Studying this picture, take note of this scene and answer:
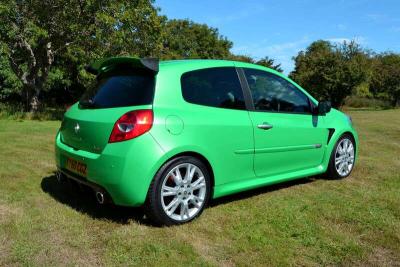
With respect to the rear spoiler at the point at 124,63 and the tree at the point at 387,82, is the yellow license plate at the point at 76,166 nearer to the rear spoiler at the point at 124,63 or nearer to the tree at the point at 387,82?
the rear spoiler at the point at 124,63

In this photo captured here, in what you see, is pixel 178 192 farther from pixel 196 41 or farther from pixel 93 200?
pixel 196 41

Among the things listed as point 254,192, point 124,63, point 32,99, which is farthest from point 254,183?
point 32,99

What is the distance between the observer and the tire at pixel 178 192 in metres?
4.18

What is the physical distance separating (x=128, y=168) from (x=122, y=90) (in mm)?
906

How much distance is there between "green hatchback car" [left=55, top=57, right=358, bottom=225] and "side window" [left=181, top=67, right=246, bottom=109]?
0.01 meters

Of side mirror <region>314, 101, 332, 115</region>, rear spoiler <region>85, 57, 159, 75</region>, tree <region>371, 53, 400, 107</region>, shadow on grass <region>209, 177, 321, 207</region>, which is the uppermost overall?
tree <region>371, 53, 400, 107</region>

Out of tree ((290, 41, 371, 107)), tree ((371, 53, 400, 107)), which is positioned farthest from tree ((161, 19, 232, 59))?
tree ((371, 53, 400, 107))

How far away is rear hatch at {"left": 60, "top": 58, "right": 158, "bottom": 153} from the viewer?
4.25 m

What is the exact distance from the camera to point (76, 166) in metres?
4.52

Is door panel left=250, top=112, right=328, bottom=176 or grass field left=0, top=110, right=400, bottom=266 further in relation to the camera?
door panel left=250, top=112, right=328, bottom=176

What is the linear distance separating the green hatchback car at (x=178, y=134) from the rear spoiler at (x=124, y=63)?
0.05 ft

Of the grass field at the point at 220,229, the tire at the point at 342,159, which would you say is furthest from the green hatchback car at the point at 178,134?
the tire at the point at 342,159

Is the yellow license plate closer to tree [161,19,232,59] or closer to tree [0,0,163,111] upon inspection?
tree [0,0,163,111]

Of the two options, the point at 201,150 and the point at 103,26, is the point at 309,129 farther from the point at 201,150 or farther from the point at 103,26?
the point at 103,26
